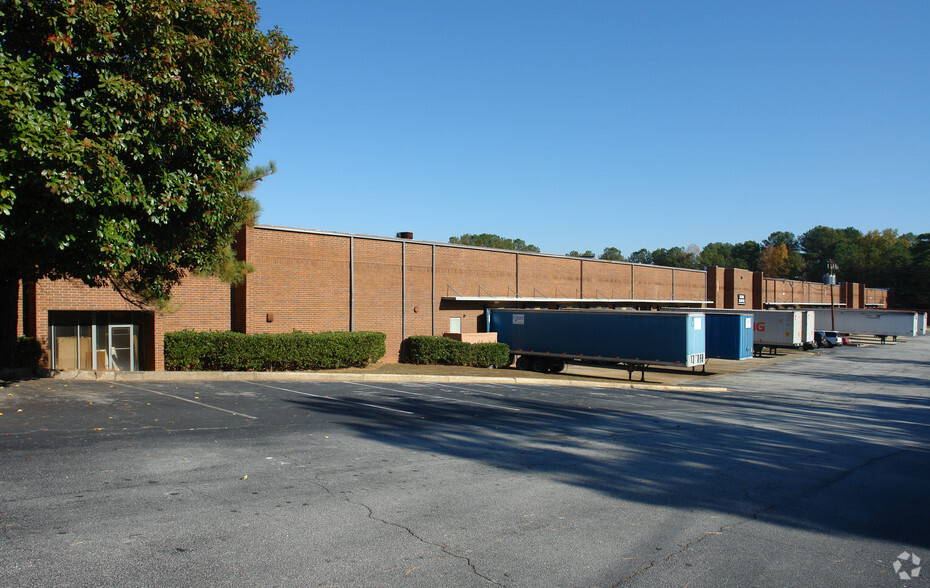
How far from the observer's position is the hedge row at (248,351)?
2148cm

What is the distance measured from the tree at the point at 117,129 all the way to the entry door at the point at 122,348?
10.2 m

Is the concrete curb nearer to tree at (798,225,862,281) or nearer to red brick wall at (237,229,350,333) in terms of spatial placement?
red brick wall at (237,229,350,333)

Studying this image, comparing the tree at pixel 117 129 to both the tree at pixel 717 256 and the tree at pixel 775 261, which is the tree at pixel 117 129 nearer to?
the tree at pixel 775 261

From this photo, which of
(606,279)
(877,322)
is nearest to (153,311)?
(606,279)

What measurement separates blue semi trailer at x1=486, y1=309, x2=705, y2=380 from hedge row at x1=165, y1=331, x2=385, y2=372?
1199 cm

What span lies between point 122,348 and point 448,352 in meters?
13.7

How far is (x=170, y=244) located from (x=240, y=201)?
71.8 inches

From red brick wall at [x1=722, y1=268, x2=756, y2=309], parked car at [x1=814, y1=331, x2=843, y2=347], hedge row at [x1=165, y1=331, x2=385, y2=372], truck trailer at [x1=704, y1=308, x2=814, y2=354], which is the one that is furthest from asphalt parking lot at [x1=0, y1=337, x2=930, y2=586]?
red brick wall at [x1=722, y1=268, x2=756, y2=309]

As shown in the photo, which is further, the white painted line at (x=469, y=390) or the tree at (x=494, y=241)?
the tree at (x=494, y=241)

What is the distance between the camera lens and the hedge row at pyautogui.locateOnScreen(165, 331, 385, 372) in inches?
846

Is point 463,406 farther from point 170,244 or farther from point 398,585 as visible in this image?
point 398,585

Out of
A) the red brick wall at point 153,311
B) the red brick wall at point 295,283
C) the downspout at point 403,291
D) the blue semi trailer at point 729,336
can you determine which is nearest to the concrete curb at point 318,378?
the red brick wall at point 153,311

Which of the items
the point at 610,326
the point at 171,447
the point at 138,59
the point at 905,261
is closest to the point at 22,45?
the point at 138,59

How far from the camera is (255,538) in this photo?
582 cm
